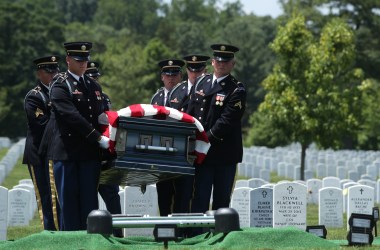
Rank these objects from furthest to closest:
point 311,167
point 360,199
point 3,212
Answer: point 311,167
point 360,199
point 3,212

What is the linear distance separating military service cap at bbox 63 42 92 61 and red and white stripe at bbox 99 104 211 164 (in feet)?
2.02

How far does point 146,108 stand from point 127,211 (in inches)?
227

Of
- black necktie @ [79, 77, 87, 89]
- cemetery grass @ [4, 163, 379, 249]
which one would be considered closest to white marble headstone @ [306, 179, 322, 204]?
cemetery grass @ [4, 163, 379, 249]

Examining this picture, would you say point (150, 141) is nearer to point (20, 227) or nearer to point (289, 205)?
point (289, 205)

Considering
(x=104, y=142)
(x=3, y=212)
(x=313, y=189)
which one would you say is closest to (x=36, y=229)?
(x=3, y=212)

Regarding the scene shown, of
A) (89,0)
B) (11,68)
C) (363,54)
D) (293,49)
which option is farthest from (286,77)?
(89,0)

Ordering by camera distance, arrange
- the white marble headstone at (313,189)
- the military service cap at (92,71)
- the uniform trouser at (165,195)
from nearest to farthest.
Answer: the uniform trouser at (165,195) < the military service cap at (92,71) < the white marble headstone at (313,189)

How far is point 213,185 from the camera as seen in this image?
1245cm

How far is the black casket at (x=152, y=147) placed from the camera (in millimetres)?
10578

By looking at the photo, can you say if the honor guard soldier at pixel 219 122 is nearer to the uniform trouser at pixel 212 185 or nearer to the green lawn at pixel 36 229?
the uniform trouser at pixel 212 185

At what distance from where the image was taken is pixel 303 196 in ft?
51.7

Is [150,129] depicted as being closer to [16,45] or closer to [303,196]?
[303,196]

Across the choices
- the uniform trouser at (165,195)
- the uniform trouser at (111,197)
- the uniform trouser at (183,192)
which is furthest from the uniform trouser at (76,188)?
the uniform trouser at (111,197)

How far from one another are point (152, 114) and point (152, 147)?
35cm
